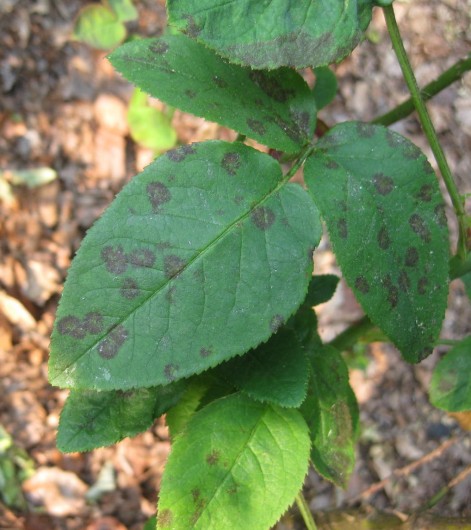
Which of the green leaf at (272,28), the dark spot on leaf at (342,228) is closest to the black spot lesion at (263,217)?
the dark spot on leaf at (342,228)

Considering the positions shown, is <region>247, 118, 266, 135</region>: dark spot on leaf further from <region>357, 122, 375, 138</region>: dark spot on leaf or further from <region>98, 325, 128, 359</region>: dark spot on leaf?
<region>98, 325, 128, 359</region>: dark spot on leaf

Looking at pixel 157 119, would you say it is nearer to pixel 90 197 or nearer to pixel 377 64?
pixel 90 197

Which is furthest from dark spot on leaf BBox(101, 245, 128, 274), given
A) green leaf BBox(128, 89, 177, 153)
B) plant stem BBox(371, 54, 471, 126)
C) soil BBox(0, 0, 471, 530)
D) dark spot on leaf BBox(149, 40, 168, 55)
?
green leaf BBox(128, 89, 177, 153)

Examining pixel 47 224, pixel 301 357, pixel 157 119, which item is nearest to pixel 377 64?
pixel 157 119

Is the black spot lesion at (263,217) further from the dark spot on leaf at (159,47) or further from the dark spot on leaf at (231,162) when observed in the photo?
the dark spot on leaf at (159,47)

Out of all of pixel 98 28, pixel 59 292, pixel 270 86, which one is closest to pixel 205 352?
pixel 270 86

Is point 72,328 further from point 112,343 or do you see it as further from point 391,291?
point 391,291
